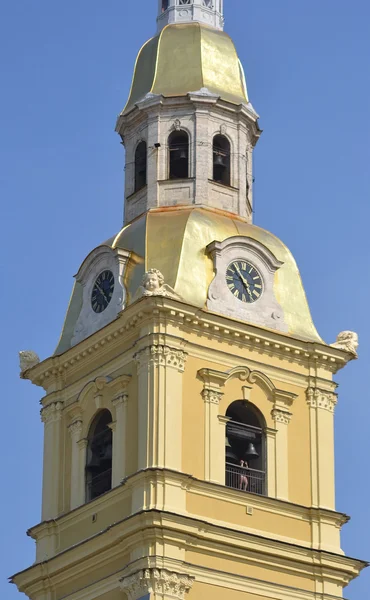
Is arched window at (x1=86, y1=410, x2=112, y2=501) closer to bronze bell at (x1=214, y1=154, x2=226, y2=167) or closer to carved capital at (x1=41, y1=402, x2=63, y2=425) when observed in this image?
carved capital at (x1=41, y1=402, x2=63, y2=425)

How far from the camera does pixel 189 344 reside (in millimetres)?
54750

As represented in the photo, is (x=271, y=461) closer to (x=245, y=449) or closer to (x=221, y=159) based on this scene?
(x=245, y=449)

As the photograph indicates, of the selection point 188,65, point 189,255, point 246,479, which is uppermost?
point 188,65

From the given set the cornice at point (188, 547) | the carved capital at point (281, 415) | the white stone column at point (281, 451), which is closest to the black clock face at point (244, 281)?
the carved capital at point (281, 415)

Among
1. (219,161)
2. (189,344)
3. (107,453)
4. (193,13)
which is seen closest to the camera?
(189,344)

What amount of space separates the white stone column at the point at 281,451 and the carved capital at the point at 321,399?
768mm

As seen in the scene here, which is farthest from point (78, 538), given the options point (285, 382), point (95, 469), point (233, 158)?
point (233, 158)

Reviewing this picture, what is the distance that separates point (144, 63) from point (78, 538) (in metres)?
13.2

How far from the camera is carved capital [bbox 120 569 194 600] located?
5150 cm

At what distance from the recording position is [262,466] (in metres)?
55.2

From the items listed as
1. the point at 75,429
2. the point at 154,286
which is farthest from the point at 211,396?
the point at 75,429

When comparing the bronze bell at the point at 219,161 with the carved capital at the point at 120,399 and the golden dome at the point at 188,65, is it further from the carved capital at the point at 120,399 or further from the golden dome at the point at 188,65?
the carved capital at the point at 120,399

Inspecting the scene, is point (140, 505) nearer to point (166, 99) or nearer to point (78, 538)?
point (78, 538)

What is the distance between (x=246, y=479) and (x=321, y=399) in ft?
9.90
